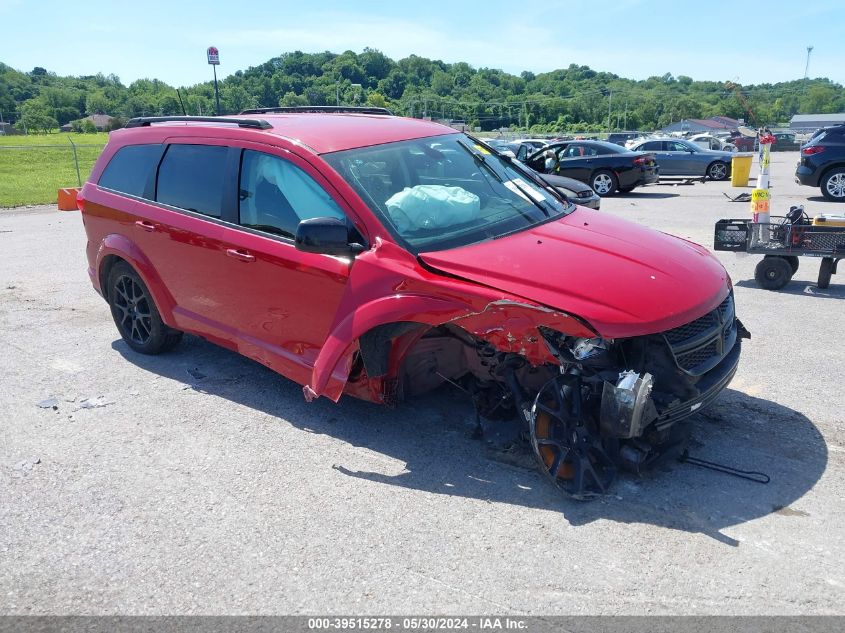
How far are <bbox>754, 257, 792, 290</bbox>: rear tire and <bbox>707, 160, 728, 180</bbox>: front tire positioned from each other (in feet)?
55.2

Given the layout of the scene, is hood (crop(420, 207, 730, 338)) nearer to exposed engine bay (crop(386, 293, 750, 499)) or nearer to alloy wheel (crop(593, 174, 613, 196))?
exposed engine bay (crop(386, 293, 750, 499))

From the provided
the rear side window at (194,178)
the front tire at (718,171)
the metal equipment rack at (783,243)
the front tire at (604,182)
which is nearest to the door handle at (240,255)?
the rear side window at (194,178)

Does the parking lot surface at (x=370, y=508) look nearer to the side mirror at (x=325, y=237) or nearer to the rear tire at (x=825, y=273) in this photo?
the side mirror at (x=325, y=237)

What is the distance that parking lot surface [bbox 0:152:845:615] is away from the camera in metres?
2.95

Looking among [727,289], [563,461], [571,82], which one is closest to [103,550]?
[563,461]

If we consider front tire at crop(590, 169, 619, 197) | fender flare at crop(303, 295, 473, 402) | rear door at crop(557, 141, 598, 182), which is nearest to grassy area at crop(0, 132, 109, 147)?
rear door at crop(557, 141, 598, 182)

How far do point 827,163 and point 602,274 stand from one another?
13688 millimetres

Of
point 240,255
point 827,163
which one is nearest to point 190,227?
point 240,255

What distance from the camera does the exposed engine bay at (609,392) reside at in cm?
338

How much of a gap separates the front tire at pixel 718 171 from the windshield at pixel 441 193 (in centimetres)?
2005

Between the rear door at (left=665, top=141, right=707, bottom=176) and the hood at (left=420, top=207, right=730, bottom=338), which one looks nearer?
the hood at (left=420, top=207, right=730, bottom=338)

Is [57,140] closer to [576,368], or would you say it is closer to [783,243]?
[783,243]

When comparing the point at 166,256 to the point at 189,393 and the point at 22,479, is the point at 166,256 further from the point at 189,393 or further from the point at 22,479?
the point at 22,479

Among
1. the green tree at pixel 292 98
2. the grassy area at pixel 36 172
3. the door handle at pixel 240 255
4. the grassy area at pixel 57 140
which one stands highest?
the green tree at pixel 292 98
